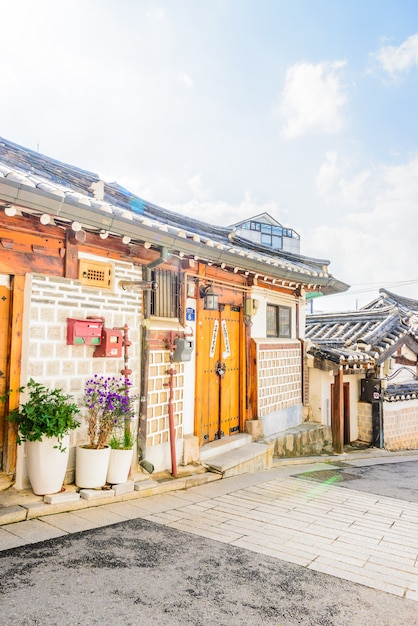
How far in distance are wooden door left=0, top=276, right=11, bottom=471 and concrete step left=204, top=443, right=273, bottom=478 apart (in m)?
3.29

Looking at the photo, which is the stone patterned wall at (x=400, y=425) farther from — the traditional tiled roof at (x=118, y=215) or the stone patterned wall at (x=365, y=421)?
the traditional tiled roof at (x=118, y=215)

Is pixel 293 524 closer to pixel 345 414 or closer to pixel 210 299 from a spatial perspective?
pixel 210 299

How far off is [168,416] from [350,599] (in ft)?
12.8

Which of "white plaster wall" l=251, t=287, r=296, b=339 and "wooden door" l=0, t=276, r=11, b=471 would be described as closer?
"wooden door" l=0, t=276, r=11, b=471

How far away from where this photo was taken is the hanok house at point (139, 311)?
4895 mm

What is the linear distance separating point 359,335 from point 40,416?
12261mm

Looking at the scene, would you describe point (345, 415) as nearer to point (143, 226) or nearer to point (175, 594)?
point (143, 226)

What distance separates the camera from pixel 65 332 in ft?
17.5

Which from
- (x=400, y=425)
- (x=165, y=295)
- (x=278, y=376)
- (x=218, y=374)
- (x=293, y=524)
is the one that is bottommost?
(x=400, y=425)

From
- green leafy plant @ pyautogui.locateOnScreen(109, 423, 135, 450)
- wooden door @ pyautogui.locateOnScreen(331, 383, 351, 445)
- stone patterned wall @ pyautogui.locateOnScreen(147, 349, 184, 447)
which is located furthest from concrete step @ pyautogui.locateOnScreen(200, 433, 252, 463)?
wooden door @ pyautogui.locateOnScreen(331, 383, 351, 445)

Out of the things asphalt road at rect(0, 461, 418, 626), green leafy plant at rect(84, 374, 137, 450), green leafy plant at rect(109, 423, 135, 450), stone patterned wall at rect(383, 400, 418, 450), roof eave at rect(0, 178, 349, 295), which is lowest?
stone patterned wall at rect(383, 400, 418, 450)

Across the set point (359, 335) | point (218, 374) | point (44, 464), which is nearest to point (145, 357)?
point (44, 464)

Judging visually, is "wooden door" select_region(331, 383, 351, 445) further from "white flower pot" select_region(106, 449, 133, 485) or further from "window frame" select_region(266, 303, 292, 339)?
"white flower pot" select_region(106, 449, 133, 485)

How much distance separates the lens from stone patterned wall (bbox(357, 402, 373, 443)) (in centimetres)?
1345
